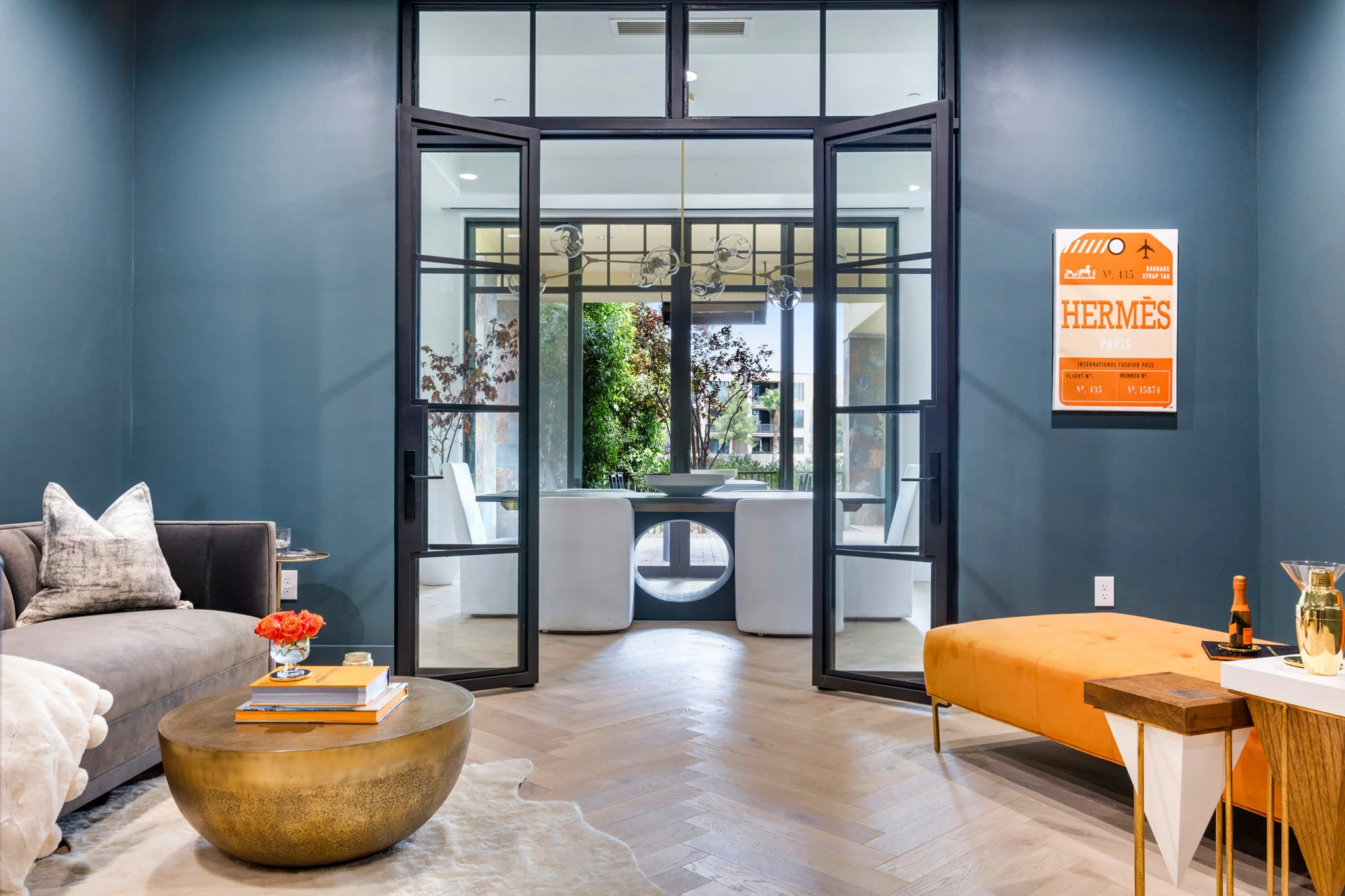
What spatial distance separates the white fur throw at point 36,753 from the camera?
1.80 metres

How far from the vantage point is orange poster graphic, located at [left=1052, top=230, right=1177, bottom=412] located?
11.9 feet

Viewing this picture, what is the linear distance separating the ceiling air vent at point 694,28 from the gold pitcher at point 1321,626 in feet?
10.5

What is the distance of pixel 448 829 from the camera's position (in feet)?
7.33

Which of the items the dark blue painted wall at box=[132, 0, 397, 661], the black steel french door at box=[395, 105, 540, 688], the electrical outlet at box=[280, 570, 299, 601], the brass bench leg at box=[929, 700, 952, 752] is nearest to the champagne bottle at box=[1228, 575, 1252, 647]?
the brass bench leg at box=[929, 700, 952, 752]

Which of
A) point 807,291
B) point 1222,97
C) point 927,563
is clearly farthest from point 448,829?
point 807,291

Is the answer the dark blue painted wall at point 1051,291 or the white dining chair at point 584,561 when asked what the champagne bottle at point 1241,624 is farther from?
the white dining chair at point 584,561

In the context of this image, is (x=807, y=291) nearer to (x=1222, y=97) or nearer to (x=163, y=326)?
(x=1222, y=97)

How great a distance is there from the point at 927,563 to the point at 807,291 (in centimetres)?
341

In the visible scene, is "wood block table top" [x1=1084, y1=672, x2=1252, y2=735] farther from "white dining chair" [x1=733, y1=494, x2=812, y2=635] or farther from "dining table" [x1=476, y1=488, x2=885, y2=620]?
"dining table" [x1=476, y1=488, x2=885, y2=620]

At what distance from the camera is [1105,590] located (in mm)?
3643

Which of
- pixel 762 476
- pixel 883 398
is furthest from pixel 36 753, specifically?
pixel 762 476

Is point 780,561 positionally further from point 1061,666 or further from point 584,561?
point 1061,666

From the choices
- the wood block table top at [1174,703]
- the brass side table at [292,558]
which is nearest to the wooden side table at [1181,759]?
the wood block table top at [1174,703]

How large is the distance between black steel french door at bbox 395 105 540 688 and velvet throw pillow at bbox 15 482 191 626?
2.85ft
